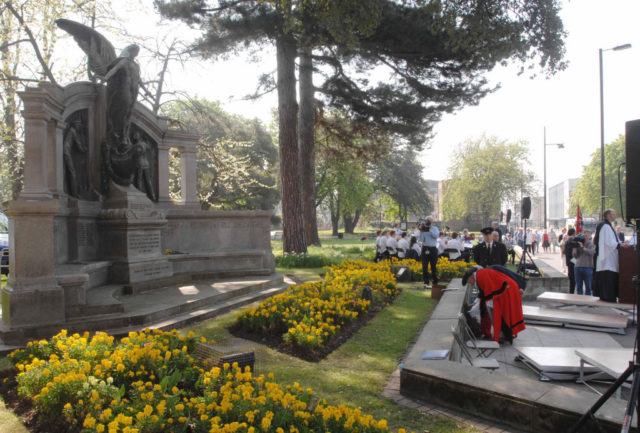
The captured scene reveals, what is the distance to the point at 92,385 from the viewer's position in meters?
3.49

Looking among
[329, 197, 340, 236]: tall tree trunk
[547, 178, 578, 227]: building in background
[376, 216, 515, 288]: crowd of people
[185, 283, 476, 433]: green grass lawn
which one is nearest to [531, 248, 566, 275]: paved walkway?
[376, 216, 515, 288]: crowd of people

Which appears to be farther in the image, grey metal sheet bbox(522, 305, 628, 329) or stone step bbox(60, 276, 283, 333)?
grey metal sheet bbox(522, 305, 628, 329)

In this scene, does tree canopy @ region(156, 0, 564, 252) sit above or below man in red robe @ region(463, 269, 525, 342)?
above

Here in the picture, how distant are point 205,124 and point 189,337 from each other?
34.4m

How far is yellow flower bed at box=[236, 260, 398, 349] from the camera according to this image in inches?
228

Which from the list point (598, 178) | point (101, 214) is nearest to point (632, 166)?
point (101, 214)

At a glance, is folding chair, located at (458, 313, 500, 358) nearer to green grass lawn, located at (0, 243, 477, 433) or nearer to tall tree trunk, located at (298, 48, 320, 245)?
green grass lawn, located at (0, 243, 477, 433)

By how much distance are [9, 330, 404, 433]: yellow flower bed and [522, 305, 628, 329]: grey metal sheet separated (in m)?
6.50

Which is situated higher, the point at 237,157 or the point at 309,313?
the point at 237,157

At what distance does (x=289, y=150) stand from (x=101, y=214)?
862 centimetres

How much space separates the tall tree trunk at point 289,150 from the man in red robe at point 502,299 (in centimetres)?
1010

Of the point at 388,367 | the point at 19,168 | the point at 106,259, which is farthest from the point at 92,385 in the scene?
the point at 19,168

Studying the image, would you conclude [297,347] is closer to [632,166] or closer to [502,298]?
[502,298]

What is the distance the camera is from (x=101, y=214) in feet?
28.4
